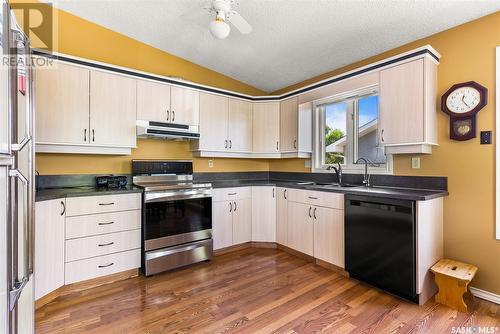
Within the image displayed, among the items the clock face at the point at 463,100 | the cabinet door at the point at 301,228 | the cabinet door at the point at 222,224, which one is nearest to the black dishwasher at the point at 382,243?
the cabinet door at the point at 301,228

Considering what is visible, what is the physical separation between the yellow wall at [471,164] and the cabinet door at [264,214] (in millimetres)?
1828

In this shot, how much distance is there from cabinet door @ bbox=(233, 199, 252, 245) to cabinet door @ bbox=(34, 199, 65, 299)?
1873mm

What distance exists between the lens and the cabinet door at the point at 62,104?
2.34 meters

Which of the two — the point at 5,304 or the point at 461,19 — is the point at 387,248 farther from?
the point at 5,304

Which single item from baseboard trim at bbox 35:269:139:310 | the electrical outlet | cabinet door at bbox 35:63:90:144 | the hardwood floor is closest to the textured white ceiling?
cabinet door at bbox 35:63:90:144

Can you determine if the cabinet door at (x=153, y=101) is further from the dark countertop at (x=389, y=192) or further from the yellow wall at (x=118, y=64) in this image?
the dark countertop at (x=389, y=192)

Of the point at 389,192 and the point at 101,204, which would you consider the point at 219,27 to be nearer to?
the point at 101,204

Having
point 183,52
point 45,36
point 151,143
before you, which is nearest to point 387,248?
point 151,143

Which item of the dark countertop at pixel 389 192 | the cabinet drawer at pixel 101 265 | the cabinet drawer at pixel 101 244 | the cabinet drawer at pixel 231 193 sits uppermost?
the dark countertop at pixel 389 192

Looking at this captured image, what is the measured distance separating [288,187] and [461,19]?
2.37 m

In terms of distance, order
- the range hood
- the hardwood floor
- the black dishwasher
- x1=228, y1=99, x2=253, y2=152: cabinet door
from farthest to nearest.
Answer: x1=228, y1=99, x2=253, y2=152: cabinet door, the range hood, the black dishwasher, the hardwood floor

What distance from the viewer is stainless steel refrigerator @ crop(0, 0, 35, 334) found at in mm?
1123

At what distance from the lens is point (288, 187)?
324 centimetres

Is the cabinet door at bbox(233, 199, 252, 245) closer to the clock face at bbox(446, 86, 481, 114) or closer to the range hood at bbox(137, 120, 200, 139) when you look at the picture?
the range hood at bbox(137, 120, 200, 139)
